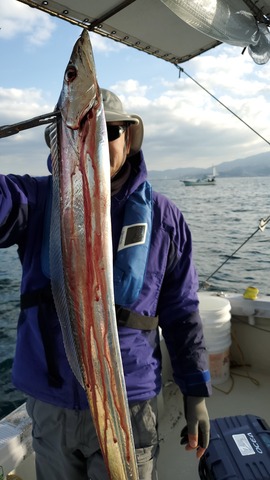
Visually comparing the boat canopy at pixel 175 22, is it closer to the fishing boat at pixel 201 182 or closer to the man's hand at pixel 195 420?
the man's hand at pixel 195 420

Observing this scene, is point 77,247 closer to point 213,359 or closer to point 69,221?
point 69,221

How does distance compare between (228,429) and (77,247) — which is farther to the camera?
(228,429)

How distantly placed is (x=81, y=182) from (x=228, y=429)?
8.55 ft

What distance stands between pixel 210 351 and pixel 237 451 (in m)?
1.55

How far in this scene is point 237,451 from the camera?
8.76 feet

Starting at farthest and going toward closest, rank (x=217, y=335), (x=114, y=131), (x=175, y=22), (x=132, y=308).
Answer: (x=217, y=335) → (x=175, y=22) → (x=132, y=308) → (x=114, y=131)

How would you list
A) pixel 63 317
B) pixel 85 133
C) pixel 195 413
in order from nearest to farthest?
pixel 85 133 → pixel 63 317 → pixel 195 413

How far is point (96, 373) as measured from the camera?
1.16 meters

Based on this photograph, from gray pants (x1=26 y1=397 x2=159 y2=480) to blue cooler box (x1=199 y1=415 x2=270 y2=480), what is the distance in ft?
2.73

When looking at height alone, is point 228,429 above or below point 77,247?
below

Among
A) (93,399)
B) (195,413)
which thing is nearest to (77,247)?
(93,399)

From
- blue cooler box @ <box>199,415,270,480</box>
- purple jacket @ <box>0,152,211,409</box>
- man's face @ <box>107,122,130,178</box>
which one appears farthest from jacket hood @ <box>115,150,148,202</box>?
blue cooler box @ <box>199,415,270,480</box>

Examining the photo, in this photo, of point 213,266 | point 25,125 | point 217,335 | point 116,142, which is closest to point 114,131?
point 116,142

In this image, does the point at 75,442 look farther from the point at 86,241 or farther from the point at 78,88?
the point at 78,88
